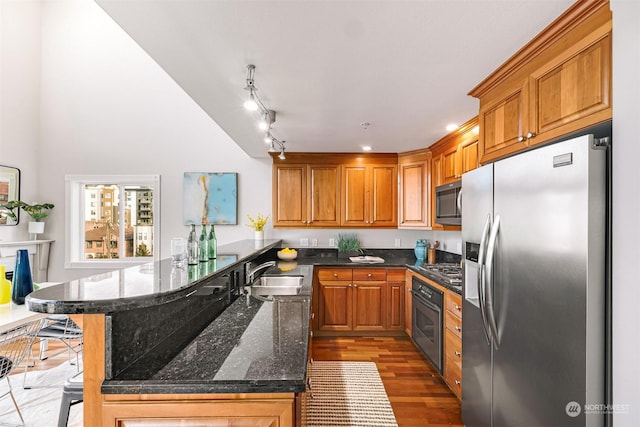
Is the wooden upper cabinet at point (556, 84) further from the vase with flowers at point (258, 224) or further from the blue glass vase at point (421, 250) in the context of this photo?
the vase with flowers at point (258, 224)

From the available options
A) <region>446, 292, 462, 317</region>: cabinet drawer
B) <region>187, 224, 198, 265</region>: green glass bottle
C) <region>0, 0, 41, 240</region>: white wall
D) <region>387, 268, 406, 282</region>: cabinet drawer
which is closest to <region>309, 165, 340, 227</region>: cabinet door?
<region>387, 268, 406, 282</region>: cabinet drawer

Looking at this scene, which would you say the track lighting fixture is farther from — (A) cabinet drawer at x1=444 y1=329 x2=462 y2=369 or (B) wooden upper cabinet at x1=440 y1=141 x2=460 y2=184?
(A) cabinet drawer at x1=444 y1=329 x2=462 y2=369

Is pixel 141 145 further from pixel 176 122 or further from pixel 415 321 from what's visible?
pixel 415 321

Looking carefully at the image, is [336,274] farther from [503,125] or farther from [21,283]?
[21,283]

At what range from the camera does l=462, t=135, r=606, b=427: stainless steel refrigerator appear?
47.0 inches

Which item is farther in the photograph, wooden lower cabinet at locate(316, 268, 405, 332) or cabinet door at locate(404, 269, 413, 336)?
wooden lower cabinet at locate(316, 268, 405, 332)

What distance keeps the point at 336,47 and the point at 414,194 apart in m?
2.78

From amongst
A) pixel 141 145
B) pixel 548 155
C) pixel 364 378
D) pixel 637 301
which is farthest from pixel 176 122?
pixel 637 301

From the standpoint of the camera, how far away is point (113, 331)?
107cm

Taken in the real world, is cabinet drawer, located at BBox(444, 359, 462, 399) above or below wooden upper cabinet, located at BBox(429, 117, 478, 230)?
below

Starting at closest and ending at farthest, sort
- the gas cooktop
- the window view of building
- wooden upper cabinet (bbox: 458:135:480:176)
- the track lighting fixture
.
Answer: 1. the track lighting fixture
2. the gas cooktop
3. wooden upper cabinet (bbox: 458:135:480:176)
4. the window view of building

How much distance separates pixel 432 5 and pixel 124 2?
1.23 metres

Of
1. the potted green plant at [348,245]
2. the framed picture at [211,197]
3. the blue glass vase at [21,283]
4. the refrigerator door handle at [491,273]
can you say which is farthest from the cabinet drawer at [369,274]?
the blue glass vase at [21,283]

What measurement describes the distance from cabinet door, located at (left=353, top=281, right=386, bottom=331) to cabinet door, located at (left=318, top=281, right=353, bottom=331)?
73mm
